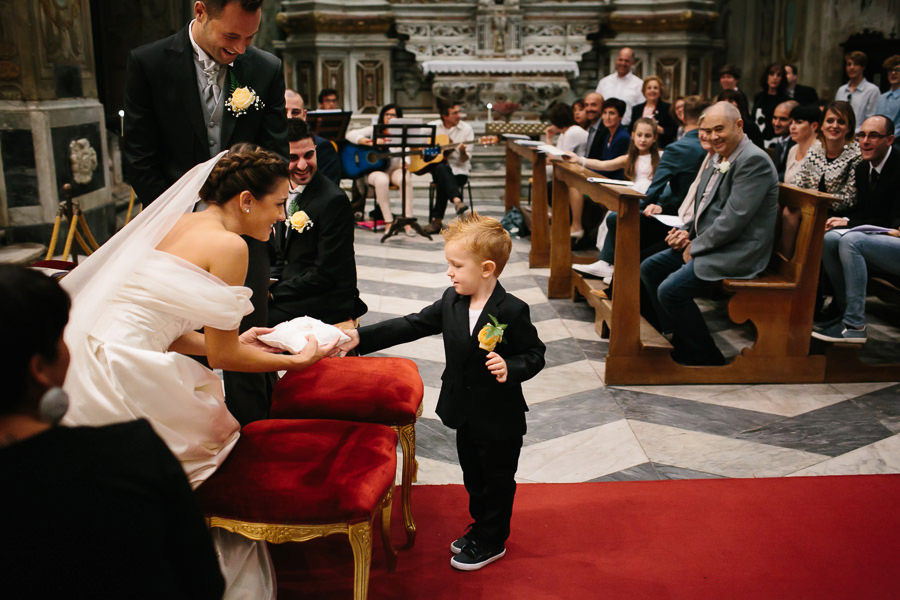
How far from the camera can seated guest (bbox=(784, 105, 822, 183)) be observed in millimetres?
5598

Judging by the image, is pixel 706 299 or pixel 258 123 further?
pixel 706 299

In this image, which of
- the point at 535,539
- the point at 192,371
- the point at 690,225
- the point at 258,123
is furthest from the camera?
the point at 690,225

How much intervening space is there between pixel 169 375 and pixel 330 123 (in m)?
6.62

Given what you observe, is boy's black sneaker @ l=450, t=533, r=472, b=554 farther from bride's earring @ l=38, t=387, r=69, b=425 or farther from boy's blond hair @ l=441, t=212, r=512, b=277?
bride's earring @ l=38, t=387, r=69, b=425

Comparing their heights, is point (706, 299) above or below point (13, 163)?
below

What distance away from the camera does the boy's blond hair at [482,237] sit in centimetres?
247

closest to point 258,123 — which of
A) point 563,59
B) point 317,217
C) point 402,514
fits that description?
point 317,217

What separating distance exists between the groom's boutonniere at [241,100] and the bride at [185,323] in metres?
0.52

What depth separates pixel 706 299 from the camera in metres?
6.27

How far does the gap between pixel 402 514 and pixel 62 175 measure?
5.02 m

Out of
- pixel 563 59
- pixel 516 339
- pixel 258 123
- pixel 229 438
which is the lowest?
pixel 229 438

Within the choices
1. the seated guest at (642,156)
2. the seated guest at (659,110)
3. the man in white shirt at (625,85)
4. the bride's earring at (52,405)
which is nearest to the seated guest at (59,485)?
the bride's earring at (52,405)

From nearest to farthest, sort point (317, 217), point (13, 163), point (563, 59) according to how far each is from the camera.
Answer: point (317, 217)
point (13, 163)
point (563, 59)

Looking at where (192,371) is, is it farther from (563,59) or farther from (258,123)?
(563,59)
